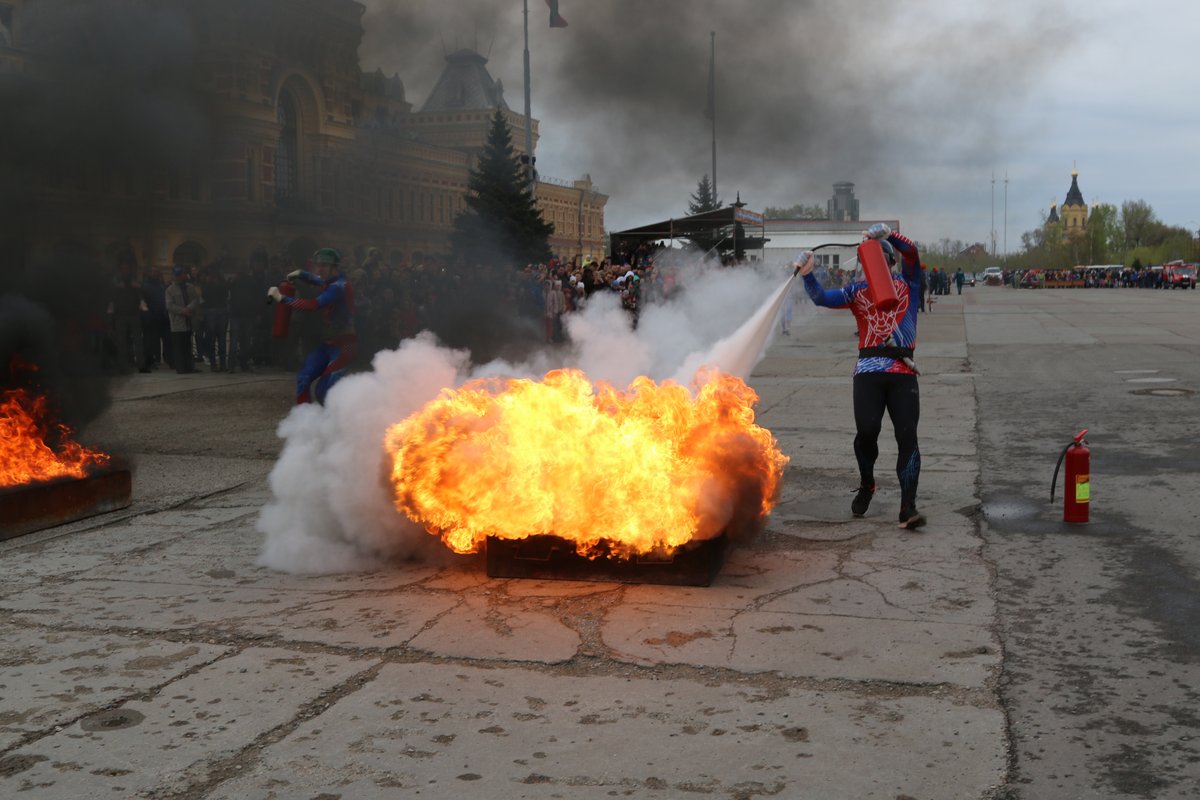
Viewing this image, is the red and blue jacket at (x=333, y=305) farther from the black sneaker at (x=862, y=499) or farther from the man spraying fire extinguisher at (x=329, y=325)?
the black sneaker at (x=862, y=499)

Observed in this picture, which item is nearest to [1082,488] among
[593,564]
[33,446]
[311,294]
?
[593,564]

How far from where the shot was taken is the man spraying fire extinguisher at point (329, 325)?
9805mm

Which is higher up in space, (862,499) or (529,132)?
(529,132)

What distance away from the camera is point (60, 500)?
284 inches

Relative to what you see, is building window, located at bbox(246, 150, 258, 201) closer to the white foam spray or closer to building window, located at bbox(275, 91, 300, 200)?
building window, located at bbox(275, 91, 300, 200)

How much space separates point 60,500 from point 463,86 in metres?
3.88

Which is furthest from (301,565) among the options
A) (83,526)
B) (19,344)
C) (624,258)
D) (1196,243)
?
(1196,243)

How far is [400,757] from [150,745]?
862 mm

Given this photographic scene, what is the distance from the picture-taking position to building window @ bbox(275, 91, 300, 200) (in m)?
7.47

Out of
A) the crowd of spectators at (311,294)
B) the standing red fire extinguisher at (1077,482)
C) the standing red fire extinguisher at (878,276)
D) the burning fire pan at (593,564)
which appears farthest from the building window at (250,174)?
the standing red fire extinguisher at (1077,482)

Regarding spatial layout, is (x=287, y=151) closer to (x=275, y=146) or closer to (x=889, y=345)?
(x=275, y=146)

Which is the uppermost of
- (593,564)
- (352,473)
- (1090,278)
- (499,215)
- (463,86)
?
(1090,278)

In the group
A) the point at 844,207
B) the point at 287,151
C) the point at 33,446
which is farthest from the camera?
the point at 844,207

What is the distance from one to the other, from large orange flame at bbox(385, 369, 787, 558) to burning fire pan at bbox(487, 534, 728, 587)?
0.06 meters
